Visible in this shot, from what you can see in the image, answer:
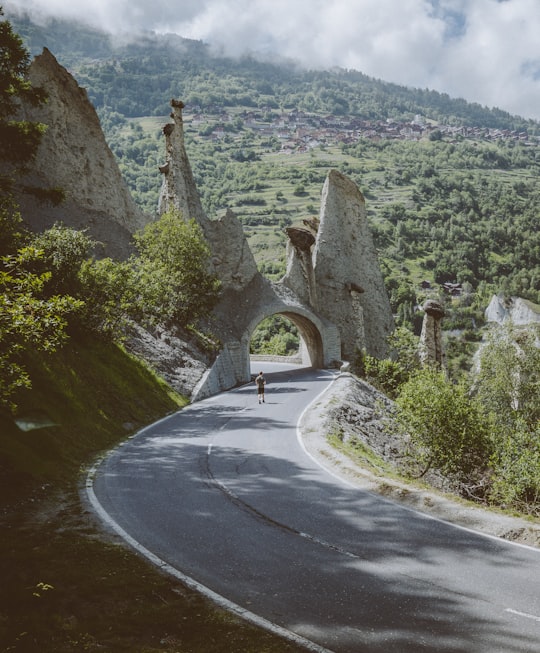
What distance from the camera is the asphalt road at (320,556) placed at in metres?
7.09

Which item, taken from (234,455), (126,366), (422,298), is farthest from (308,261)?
(422,298)

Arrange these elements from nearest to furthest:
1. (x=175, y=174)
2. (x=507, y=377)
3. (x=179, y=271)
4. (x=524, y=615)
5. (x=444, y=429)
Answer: (x=524, y=615)
(x=444, y=429)
(x=179, y=271)
(x=507, y=377)
(x=175, y=174)

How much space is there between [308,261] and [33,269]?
3371 cm

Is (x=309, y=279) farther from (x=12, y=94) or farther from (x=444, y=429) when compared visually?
(x=12, y=94)

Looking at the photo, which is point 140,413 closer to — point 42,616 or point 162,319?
point 162,319

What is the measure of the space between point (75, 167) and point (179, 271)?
12080mm

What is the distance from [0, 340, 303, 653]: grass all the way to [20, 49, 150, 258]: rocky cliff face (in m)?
26.3

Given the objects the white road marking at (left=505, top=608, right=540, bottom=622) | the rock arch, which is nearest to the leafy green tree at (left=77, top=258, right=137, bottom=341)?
the rock arch

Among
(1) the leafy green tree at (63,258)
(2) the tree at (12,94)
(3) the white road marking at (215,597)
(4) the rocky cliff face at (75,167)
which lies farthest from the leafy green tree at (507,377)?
(3) the white road marking at (215,597)

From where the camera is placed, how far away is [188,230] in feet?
136

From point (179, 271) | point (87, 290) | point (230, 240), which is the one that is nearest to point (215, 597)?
point (87, 290)

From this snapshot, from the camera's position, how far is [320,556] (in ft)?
31.2

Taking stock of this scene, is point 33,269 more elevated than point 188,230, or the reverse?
point 188,230

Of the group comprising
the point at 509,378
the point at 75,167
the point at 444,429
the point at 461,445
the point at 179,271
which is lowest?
the point at 461,445
